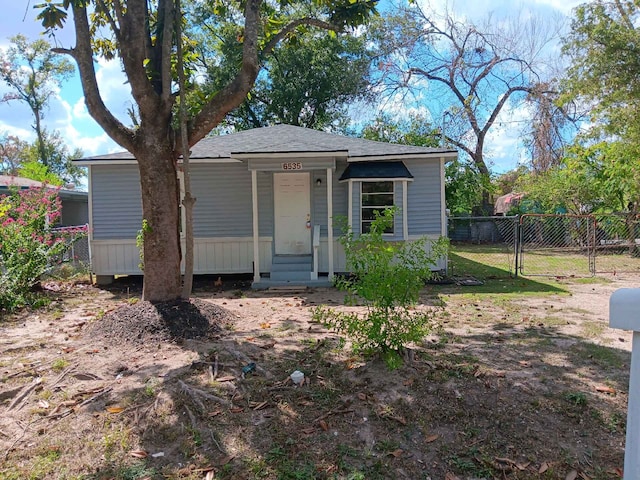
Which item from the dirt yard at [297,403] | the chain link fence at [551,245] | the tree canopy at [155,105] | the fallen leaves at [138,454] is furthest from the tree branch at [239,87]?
the chain link fence at [551,245]

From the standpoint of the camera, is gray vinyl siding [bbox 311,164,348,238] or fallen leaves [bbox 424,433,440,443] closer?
fallen leaves [bbox 424,433,440,443]

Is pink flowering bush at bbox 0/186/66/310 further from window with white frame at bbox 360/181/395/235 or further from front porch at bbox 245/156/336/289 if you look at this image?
window with white frame at bbox 360/181/395/235

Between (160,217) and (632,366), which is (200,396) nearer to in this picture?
(160,217)

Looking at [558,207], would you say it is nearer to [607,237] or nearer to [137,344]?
[607,237]

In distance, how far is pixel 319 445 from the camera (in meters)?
3.19

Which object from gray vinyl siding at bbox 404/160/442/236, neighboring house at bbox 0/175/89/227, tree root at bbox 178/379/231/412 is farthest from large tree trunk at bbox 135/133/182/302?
neighboring house at bbox 0/175/89/227

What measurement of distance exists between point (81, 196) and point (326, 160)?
1589cm

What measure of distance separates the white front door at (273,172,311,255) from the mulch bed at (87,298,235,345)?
198 inches

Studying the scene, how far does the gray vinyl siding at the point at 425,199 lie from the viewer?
10773mm

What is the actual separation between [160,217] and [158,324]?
1.37m

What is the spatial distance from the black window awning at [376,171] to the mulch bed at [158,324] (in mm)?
5565

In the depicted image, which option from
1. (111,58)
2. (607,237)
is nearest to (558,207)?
(607,237)

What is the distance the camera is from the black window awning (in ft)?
33.9

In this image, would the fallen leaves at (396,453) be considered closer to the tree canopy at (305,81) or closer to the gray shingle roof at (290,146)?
the gray shingle roof at (290,146)
